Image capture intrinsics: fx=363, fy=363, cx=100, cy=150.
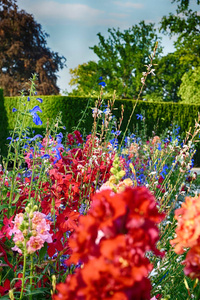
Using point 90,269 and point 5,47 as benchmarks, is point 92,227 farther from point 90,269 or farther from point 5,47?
point 5,47

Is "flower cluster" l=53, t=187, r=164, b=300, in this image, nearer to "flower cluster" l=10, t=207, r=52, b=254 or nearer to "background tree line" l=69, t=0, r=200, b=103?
"flower cluster" l=10, t=207, r=52, b=254

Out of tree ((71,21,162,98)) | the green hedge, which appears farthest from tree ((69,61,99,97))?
the green hedge

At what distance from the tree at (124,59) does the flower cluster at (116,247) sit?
28.8m

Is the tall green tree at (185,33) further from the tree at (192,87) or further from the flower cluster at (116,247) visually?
the flower cluster at (116,247)

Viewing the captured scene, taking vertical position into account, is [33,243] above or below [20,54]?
below

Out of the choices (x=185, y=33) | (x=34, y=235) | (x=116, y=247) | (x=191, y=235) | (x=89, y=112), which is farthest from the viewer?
(x=185, y=33)

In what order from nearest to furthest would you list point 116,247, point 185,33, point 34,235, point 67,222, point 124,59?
point 116,247
point 34,235
point 67,222
point 185,33
point 124,59

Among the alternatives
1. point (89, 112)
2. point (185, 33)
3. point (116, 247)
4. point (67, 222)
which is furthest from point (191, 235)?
point (185, 33)

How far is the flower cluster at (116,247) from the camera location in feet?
2.52

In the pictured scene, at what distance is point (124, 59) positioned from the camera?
30.6m

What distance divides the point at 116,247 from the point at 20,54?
29535 mm

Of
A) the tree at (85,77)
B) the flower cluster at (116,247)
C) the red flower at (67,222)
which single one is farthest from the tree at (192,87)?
the flower cluster at (116,247)

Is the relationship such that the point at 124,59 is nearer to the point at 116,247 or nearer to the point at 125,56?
the point at 125,56

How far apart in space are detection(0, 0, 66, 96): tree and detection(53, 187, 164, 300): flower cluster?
88.6 ft
